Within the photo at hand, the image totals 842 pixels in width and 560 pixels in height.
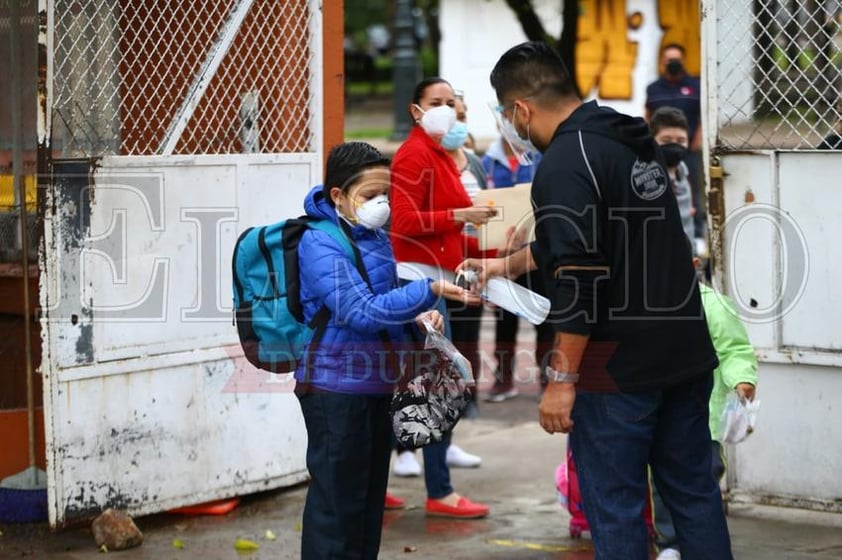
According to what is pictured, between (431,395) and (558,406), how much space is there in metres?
0.62

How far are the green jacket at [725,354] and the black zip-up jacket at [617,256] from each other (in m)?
0.80

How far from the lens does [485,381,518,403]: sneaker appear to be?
8633 millimetres

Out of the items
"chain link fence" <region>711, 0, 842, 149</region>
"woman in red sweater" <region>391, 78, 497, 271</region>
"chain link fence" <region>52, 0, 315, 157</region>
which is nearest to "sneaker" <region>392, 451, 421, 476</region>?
"woman in red sweater" <region>391, 78, 497, 271</region>

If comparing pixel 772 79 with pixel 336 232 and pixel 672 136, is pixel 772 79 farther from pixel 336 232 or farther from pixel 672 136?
pixel 336 232

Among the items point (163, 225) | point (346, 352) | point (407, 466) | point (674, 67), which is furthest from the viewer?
point (674, 67)

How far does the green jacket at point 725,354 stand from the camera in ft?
16.0

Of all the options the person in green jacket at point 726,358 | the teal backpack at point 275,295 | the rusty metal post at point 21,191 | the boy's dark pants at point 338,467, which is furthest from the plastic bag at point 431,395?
the rusty metal post at point 21,191

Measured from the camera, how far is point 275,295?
14.5 feet

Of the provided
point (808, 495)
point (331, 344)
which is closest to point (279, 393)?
point (331, 344)

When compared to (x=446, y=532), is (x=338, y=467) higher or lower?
higher

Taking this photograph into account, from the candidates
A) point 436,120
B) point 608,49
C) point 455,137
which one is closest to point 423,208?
point 436,120

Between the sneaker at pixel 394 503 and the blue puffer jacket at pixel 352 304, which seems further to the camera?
the sneaker at pixel 394 503

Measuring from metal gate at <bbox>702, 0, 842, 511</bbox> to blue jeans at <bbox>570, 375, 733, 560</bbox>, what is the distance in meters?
1.58

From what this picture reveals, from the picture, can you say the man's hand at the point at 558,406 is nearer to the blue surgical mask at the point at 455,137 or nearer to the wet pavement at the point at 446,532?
the wet pavement at the point at 446,532
